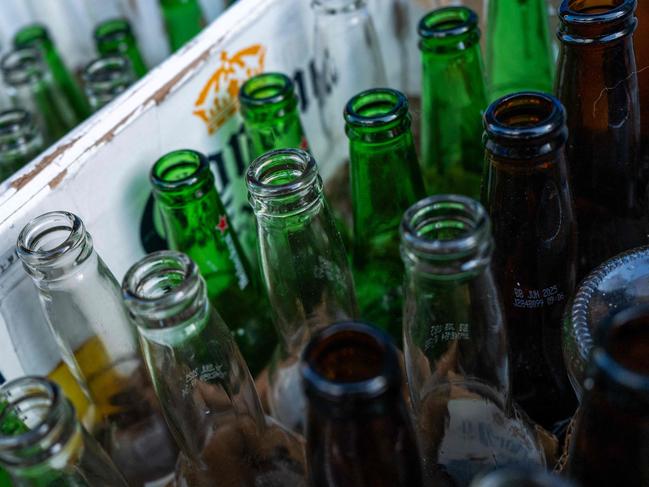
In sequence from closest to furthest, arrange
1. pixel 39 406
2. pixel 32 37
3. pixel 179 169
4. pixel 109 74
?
pixel 39 406
pixel 179 169
pixel 109 74
pixel 32 37

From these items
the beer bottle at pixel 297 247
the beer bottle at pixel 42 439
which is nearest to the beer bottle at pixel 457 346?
the beer bottle at pixel 297 247

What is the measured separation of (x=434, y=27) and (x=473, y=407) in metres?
0.38

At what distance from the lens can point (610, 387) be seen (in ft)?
1.20

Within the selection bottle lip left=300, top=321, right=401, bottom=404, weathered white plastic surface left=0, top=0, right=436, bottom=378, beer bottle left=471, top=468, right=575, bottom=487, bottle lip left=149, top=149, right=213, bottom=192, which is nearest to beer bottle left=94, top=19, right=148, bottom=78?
weathered white plastic surface left=0, top=0, right=436, bottom=378

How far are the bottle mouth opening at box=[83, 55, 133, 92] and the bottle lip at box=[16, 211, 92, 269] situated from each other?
36 centimetres

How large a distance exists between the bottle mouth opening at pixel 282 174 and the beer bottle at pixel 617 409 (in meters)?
0.23

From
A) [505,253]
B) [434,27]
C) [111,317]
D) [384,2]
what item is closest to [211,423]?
[111,317]

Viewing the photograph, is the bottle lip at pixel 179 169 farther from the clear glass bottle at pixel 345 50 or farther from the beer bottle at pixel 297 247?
the clear glass bottle at pixel 345 50

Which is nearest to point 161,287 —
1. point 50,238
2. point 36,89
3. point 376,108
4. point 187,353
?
A: point 187,353

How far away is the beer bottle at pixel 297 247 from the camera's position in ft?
1.77

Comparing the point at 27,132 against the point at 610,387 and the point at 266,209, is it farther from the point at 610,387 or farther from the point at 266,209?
the point at 610,387

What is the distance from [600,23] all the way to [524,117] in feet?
0.31

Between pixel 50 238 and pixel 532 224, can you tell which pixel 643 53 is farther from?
pixel 50 238

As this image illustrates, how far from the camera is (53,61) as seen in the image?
106 centimetres
